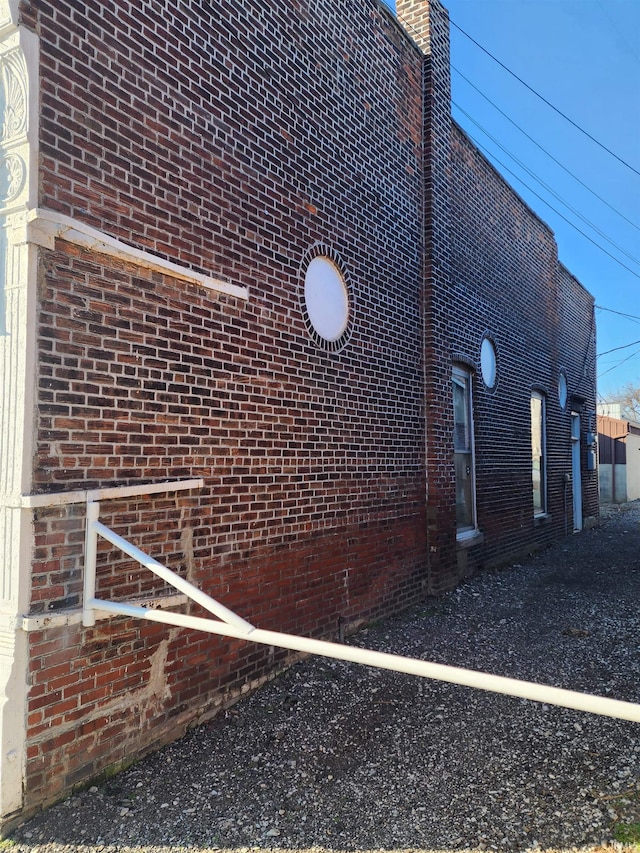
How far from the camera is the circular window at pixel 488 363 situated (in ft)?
29.3

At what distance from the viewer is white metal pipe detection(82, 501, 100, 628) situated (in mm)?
3104

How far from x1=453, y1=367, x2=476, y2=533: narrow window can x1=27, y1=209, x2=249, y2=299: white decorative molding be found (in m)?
4.87

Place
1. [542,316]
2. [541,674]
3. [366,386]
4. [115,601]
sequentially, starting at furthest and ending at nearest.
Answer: [542,316]
[366,386]
[541,674]
[115,601]

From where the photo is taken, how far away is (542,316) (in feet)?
38.5

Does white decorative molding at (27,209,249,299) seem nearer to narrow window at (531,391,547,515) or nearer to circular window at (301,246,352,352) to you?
circular window at (301,246,352,352)

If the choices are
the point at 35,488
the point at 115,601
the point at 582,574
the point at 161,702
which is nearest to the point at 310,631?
the point at 161,702

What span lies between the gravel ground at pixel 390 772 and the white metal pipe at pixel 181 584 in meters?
1.02

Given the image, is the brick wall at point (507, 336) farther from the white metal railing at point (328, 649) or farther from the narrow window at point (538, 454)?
the white metal railing at point (328, 649)

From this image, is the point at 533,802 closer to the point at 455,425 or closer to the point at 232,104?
the point at 232,104

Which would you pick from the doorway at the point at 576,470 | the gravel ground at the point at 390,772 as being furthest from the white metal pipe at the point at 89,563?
the doorway at the point at 576,470

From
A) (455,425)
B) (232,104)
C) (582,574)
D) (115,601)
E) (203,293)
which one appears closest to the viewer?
(115,601)

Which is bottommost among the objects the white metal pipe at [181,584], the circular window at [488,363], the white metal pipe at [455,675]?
the white metal pipe at [455,675]

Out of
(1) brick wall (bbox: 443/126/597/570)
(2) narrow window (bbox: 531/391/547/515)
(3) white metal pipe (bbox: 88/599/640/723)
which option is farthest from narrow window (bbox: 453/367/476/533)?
(3) white metal pipe (bbox: 88/599/640/723)

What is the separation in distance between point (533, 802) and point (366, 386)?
376cm
